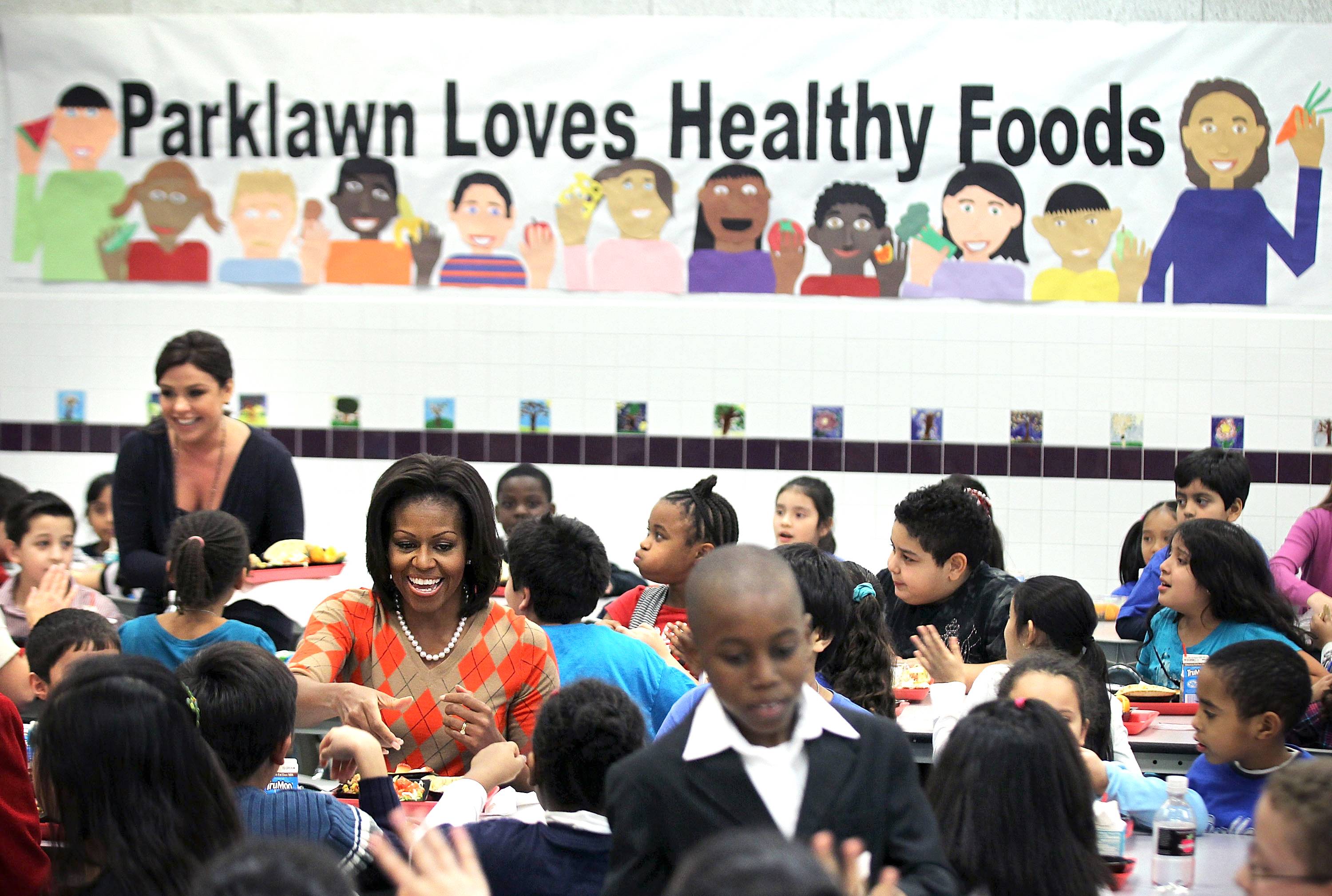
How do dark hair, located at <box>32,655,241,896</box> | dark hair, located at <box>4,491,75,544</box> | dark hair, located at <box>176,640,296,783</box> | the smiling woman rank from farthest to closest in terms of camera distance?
dark hair, located at <box>4,491,75,544</box> < the smiling woman < dark hair, located at <box>176,640,296,783</box> < dark hair, located at <box>32,655,241,896</box>

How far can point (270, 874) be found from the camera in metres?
1.30

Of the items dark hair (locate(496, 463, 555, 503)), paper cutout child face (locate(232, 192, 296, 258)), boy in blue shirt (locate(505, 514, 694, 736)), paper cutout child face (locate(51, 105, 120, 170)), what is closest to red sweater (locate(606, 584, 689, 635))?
boy in blue shirt (locate(505, 514, 694, 736))

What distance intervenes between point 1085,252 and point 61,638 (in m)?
5.70

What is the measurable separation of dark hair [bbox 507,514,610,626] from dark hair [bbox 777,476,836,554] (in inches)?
105

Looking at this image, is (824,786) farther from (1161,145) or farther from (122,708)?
(1161,145)

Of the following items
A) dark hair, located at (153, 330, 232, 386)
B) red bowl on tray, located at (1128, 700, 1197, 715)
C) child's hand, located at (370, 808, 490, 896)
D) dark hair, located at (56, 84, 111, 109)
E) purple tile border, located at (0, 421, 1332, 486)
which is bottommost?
red bowl on tray, located at (1128, 700, 1197, 715)

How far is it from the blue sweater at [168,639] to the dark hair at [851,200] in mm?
4342

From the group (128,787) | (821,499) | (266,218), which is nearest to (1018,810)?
(128,787)

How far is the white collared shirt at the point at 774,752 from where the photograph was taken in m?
1.73

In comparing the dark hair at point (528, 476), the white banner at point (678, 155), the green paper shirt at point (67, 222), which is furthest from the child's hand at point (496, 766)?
the green paper shirt at point (67, 222)

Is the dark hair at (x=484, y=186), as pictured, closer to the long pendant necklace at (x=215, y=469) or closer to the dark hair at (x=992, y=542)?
the dark hair at (x=992, y=542)

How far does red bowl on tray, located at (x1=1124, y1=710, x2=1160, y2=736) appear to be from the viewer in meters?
3.93

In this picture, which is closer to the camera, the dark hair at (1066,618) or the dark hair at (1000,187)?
the dark hair at (1066,618)

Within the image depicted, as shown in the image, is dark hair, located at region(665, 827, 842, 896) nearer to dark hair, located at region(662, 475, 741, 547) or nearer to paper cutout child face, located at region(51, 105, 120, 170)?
dark hair, located at region(662, 475, 741, 547)
